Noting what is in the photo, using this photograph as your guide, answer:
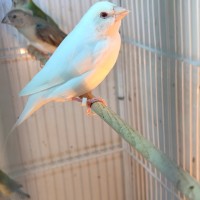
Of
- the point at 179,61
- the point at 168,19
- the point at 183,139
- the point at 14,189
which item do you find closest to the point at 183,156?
the point at 183,139

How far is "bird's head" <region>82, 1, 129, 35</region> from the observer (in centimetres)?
75

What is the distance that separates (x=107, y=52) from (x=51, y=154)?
0.82 meters

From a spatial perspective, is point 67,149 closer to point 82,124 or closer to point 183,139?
point 82,124

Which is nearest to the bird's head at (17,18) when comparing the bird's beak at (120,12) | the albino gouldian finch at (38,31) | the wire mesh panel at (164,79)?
the albino gouldian finch at (38,31)

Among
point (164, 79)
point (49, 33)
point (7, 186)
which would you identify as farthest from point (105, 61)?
point (7, 186)

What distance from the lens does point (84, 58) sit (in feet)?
2.62

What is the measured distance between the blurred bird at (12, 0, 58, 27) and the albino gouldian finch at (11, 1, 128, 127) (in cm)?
52

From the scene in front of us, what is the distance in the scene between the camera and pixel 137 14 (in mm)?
1240

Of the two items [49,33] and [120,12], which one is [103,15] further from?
[49,33]

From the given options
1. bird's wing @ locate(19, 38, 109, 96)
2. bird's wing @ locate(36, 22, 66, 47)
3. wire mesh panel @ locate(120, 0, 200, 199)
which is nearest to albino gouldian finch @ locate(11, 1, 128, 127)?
bird's wing @ locate(19, 38, 109, 96)

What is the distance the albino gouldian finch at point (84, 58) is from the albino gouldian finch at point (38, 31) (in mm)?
501

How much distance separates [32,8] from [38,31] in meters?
0.08

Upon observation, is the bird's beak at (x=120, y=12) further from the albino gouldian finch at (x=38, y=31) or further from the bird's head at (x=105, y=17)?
the albino gouldian finch at (x=38, y=31)

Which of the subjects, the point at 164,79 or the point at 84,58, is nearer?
the point at 84,58
